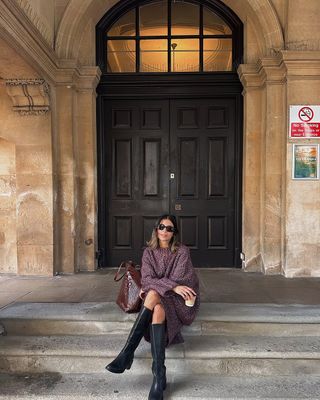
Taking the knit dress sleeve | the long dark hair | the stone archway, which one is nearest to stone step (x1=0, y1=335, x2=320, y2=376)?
the knit dress sleeve

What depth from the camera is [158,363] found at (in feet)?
10.3

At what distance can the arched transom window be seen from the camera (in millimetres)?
6426

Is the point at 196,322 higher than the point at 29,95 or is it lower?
lower

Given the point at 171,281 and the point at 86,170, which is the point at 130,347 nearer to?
the point at 171,281

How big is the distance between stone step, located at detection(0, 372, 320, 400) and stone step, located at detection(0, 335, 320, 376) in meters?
0.08

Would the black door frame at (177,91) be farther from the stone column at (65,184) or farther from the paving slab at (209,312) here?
the paving slab at (209,312)

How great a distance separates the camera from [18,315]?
3.97 meters

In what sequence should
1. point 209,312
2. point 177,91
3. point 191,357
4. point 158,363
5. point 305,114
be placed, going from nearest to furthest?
1. point 158,363
2. point 191,357
3. point 209,312
4. point 305,114
5. point 177,91

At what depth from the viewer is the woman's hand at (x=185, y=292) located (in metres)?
3.35

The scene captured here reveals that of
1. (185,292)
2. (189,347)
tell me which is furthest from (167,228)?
(189,347)

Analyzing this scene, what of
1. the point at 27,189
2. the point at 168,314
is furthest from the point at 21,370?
the point at 27,189

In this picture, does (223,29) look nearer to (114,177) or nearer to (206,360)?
(114,177)

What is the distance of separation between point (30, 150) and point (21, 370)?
10.6 ft

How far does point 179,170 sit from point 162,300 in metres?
3.39
